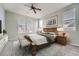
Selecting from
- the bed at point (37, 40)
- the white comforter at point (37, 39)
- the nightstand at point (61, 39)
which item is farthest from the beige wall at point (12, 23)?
the nightstand at point (61, 39)

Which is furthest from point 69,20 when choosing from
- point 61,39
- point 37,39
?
point 37,39

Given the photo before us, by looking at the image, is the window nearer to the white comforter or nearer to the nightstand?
the nightstand

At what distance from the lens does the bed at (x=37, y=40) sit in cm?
218

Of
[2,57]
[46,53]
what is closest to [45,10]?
[46,53]

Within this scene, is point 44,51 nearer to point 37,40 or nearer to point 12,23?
point 37,40

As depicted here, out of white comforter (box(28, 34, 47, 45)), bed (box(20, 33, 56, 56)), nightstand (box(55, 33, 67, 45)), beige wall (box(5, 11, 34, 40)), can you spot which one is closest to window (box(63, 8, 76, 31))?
nightstand (box(55, 33, 67, 45))

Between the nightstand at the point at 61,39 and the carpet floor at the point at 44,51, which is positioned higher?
the nightstand at the point at 61,39

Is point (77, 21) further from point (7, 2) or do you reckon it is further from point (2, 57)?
point (2, 57)

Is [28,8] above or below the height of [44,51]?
above

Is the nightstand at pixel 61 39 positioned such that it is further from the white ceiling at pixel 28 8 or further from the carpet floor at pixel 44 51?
the white ceiling at pixel 28 8

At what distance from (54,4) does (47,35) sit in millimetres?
744

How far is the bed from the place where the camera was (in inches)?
85.8

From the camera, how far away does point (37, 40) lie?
86.4 inches

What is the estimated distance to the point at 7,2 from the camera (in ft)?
7.16
